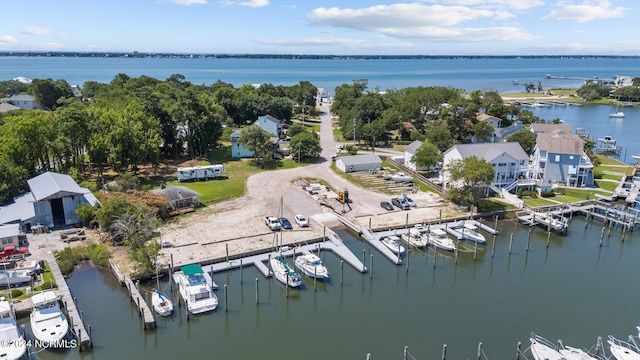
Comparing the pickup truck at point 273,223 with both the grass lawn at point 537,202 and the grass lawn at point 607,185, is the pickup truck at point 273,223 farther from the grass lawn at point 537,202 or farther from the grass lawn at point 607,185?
the grass lawn at point 607,185

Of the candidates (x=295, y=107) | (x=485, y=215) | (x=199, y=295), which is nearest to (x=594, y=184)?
(x=485, y=215)

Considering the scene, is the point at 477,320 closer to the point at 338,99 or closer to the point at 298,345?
the point at 298,345

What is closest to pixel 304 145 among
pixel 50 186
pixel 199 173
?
pixel 199 173

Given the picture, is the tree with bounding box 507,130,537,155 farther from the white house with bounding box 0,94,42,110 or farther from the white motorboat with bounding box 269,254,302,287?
the white house with bounding box 0,94,42,110

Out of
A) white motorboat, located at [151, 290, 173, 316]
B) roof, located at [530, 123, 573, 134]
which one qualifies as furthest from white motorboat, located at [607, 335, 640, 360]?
roof, located at [530, 123, 573, 134]

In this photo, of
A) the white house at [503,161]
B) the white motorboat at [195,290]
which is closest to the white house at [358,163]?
the white house at [503,161]

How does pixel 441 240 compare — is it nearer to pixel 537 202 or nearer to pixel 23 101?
pixel 537 202
